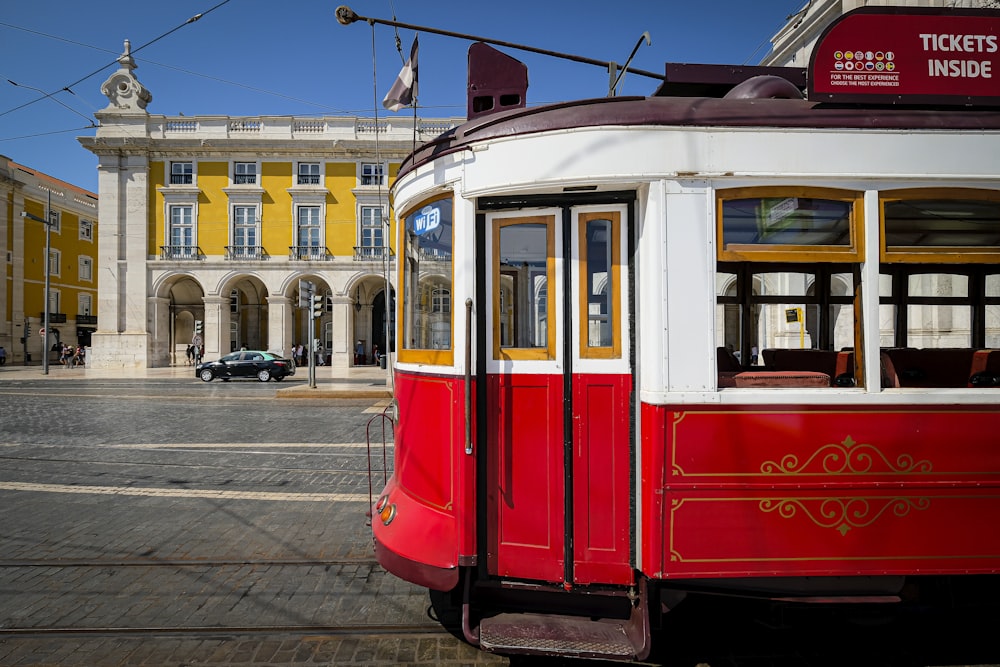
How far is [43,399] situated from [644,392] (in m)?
18.8

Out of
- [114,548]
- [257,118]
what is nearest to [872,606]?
[114,548]

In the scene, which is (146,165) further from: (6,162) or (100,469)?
(100,469)

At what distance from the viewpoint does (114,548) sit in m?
4.74

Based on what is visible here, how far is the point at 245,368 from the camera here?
2484 centimetres

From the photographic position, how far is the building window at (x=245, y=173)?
112ft

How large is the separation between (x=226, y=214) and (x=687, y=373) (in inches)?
1441

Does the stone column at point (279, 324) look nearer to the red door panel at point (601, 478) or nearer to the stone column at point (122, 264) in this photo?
the stone column at point (122, 264)

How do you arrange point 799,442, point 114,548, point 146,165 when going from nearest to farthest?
point 799,442 → point 114,548 → point 146,165

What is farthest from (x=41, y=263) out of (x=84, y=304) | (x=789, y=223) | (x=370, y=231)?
(x=789, y=223)

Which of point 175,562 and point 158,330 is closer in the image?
point 175,562

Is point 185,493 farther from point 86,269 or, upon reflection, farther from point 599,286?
point 86,269

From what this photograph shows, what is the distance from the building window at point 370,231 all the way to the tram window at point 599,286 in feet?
107

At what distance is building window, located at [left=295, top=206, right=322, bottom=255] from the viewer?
113ft

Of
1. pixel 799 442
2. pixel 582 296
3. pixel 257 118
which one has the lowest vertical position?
pixel 799 442
